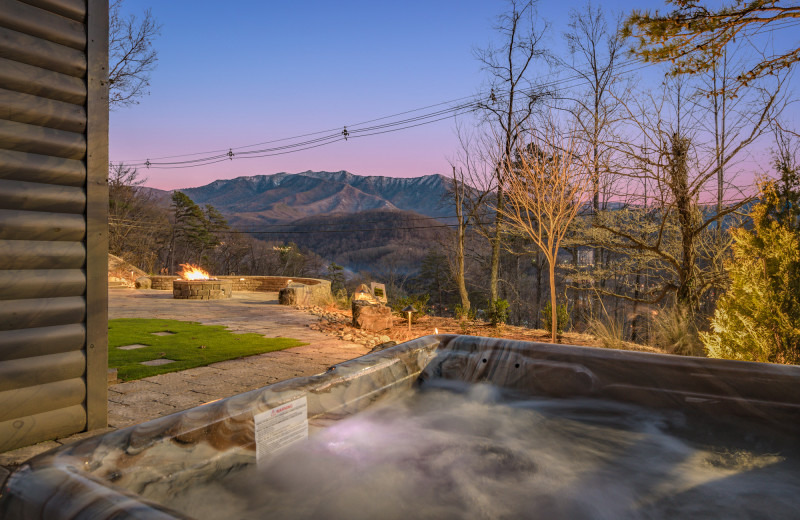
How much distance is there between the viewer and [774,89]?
523cm

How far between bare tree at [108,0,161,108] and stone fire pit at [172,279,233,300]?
20.6 ft

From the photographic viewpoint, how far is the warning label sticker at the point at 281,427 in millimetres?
1521

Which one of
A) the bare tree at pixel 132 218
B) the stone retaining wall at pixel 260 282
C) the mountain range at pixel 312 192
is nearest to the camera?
the stone retaining wall at pixel 260 282

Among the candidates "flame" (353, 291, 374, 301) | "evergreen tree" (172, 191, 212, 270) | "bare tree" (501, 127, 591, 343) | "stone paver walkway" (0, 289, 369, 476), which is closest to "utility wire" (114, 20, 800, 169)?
"evergreen tree" (172, 191, 212, 270)

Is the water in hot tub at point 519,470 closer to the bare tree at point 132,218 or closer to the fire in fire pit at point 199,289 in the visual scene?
Result: the fire in fire pit at point 199,289

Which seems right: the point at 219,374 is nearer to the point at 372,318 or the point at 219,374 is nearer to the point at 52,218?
the point at 52,218

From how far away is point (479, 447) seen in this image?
2.05 metres

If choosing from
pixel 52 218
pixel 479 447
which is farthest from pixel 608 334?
pixel 52 218

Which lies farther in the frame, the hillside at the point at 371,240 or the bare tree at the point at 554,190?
the hillside at the point at 371,240

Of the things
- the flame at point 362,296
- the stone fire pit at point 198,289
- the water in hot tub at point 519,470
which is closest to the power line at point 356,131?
the flame at point 362,296

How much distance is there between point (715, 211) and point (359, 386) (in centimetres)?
669

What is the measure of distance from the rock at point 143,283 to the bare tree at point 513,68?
388 inches

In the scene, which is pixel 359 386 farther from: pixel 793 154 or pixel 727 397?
pixel 793 154

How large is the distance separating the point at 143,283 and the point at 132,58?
665 cm
